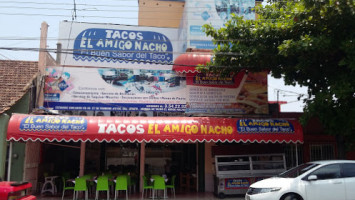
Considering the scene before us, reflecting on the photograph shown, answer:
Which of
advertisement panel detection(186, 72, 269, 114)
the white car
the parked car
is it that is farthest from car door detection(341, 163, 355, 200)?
the parked car

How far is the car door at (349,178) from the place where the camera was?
8891 mm

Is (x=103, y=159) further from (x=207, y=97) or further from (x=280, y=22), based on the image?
(x=280, y=22)

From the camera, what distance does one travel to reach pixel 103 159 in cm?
1625

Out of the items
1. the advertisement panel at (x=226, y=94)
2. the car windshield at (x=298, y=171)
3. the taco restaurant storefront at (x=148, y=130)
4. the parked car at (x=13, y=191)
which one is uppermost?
the advertisement panel at (x=226, y=94)

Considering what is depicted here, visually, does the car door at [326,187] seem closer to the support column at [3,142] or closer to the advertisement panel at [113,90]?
the advertisement panel at [113,90]

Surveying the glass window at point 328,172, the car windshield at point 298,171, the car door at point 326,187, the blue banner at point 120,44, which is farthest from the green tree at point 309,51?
the blue banner at point 120,44

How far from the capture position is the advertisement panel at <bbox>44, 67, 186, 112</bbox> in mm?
13641

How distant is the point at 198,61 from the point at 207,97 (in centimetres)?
164

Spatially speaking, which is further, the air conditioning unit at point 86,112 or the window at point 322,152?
the window at point 322,152

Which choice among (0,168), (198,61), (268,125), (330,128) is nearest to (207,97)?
(198,61)

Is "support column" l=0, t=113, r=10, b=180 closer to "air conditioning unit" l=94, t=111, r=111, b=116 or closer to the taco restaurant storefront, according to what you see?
the taco restaurant storefront

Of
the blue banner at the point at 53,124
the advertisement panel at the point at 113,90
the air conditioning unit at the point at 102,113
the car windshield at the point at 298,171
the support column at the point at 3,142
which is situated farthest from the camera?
the air conditioning unit at the point at 102,113

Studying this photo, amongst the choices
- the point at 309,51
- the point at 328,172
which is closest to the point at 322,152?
the point at 328,172

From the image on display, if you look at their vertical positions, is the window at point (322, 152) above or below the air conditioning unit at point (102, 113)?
below
